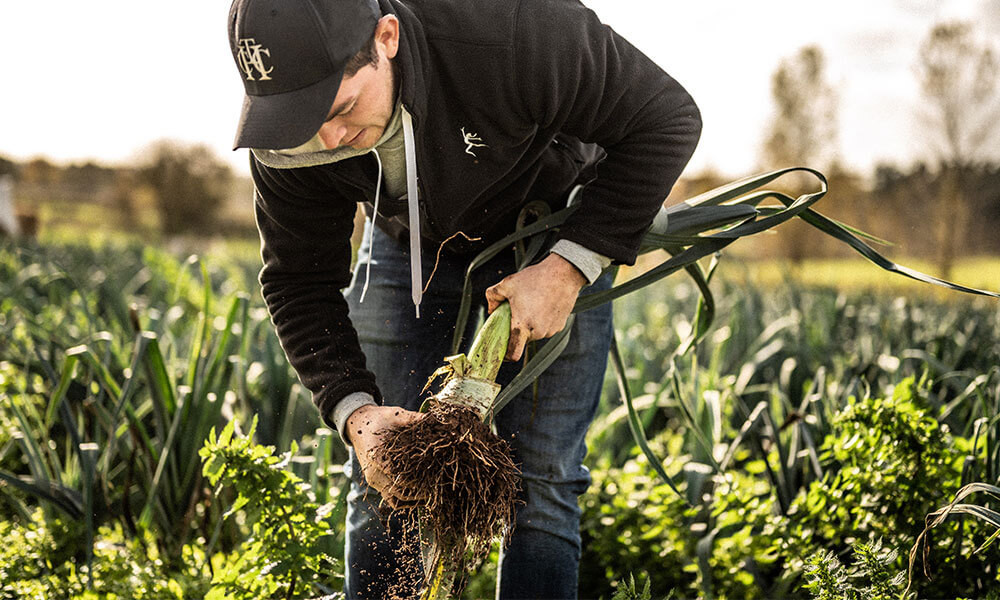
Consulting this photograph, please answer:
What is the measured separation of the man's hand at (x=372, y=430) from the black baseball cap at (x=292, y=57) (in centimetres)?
48

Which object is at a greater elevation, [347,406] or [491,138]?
[491,138]

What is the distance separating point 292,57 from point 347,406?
0.63m

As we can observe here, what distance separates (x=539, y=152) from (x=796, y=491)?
3.84ft

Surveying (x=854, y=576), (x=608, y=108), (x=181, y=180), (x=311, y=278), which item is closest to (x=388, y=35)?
(x=608, y=108)

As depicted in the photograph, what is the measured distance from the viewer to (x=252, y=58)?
115 cm

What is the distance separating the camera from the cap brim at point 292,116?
3.71 feet

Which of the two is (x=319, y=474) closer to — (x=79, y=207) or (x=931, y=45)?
(x=931, y=45)

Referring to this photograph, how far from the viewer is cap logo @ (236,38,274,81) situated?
1.13 meters

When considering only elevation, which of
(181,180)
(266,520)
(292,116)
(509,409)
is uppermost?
(292,116)

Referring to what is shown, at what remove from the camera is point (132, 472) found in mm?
1974

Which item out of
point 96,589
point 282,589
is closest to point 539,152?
point 282,589

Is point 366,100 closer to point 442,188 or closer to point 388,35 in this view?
point 388,35

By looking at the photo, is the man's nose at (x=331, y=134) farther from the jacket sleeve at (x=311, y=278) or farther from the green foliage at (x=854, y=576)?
the green foliage at (x=854, y=576)

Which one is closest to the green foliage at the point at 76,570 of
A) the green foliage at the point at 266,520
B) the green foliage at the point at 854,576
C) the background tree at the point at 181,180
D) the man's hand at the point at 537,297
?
the green foliage at the point at 266,520
